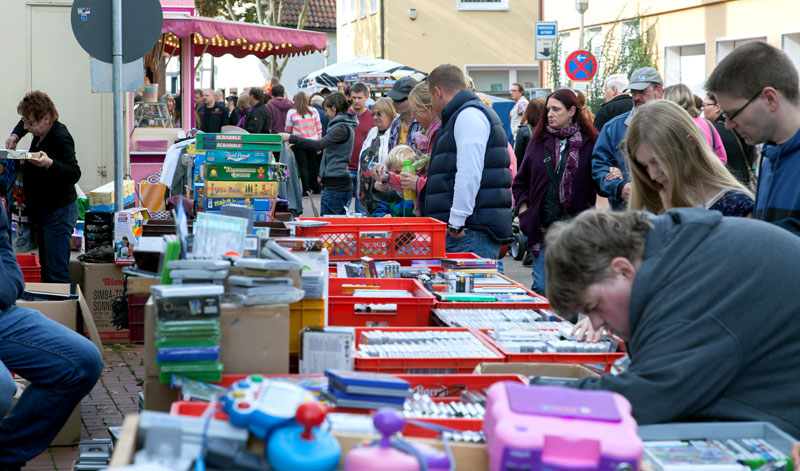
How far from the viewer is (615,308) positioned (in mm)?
2570

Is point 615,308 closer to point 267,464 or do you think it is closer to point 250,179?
point 267,464

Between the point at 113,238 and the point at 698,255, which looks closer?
the point at 698,255

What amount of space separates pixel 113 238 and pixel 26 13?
13.2 ft

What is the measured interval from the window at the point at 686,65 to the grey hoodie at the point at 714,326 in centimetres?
1776

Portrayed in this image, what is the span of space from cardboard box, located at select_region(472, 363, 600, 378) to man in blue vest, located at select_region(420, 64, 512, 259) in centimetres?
294

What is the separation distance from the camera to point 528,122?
1159 centimetres

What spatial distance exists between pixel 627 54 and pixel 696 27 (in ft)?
6.33

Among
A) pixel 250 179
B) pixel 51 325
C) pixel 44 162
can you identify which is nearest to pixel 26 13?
pixel 44 162

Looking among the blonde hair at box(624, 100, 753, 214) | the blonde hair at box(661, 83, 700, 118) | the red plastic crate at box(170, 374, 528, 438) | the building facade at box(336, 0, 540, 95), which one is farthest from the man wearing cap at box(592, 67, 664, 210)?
the building facade at box(336, 0, 540, 95)

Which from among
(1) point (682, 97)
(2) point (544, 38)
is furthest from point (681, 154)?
(2) point (544, 38)

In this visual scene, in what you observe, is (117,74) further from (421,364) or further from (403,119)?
(421,364)

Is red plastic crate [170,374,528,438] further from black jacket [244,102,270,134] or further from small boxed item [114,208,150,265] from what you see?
black jacket [244,102,270,134]

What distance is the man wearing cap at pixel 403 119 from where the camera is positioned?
8.11m

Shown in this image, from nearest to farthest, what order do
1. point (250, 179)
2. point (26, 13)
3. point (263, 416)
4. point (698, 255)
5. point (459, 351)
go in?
point (263, 416)
point (698, 255)
point (459, 351)
point (250, 179)
point (26, 13)
